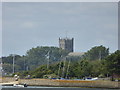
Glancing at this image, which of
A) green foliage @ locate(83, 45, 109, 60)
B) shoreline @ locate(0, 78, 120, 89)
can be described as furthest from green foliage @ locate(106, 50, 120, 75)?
green foliage @ locate(83, 45, 109, 60)

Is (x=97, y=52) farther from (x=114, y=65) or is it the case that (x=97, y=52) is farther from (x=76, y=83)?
(x=76, y=83)

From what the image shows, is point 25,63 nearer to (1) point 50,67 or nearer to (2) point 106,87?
(1) point 50,67

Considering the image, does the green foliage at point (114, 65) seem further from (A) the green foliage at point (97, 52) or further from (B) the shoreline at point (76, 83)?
(A) the green foliage at point (97, 52)

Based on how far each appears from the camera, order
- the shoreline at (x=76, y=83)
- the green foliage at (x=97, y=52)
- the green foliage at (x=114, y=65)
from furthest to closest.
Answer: the green foliage at (x=97, y=52) → the green foliage at (x=114, y=65) → the shoreline at (x=76, y=83)

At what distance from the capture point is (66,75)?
397ft

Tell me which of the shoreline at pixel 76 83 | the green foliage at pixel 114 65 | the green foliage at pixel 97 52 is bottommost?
the shoreline at pixel 76 83

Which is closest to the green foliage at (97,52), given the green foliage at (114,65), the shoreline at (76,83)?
the shoreline at (76,83)

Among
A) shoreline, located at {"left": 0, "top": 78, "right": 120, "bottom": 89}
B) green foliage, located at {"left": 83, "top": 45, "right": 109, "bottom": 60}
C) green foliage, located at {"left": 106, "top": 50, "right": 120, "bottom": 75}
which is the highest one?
green foliage, located at {"left": 83, "top": 45, "right": 109, "bottom": 60}

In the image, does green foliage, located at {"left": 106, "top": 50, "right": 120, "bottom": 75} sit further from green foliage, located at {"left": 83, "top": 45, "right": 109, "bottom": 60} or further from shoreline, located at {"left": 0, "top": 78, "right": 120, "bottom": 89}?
green foliage, located at {"left": 83, "top": 45, "right": 109, "bottom": 60}

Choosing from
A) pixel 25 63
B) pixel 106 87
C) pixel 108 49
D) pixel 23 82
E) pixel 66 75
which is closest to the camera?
pixel 106 87

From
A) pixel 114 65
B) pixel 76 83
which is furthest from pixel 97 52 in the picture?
pixel 76 83

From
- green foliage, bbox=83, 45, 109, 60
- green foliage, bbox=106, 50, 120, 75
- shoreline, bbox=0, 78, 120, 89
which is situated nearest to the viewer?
shoreline, bbox=0, 78, 120, 89

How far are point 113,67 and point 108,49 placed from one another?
70.5 m

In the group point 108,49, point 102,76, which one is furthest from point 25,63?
point 102,76
